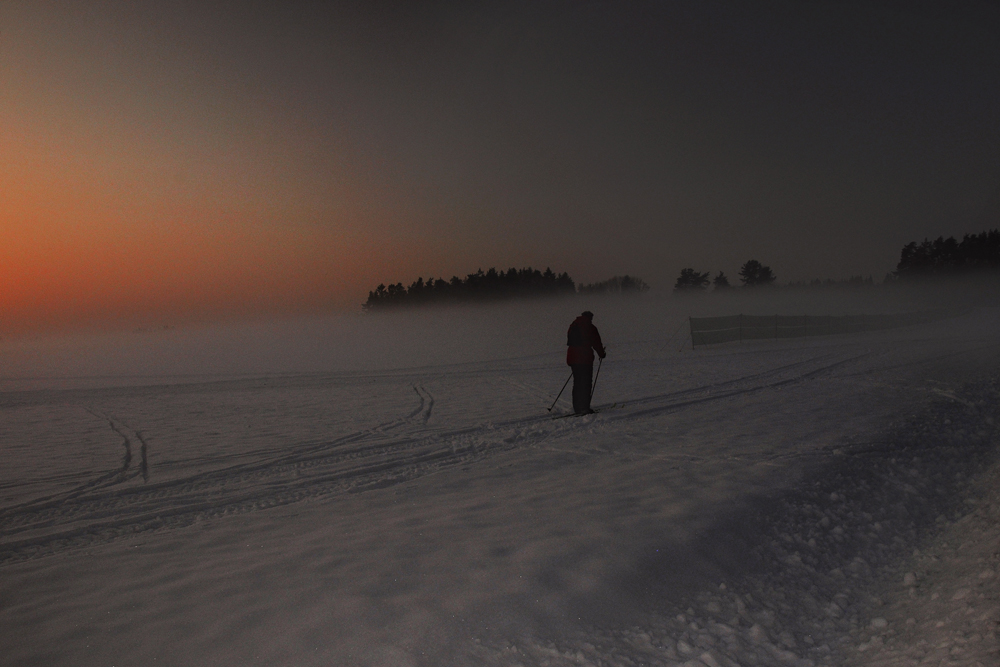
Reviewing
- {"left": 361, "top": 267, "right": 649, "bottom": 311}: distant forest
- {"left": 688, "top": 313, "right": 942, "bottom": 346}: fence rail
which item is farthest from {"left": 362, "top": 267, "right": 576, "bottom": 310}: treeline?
{"left": 688, "top": 313, "right": 942, "bottom": 346}: fence rail

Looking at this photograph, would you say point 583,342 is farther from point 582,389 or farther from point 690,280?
point 690,280

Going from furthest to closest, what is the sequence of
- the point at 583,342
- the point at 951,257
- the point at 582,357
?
the point at 951,257 → the point at 583,342 → the point at 582,357

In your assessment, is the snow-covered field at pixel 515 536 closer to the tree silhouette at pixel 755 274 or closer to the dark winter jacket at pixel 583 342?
the dark winter jacket at pixel 583 342

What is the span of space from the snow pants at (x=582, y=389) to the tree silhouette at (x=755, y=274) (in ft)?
416

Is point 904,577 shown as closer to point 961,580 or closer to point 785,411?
point 961,580

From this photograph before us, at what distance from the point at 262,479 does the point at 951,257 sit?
482 feet

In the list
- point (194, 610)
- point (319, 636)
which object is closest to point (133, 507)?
point (194, 610)

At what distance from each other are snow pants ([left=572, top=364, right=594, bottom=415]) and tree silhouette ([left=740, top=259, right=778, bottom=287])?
4992 inches

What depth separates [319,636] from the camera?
376 cm

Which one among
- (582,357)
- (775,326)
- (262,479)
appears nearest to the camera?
(262,479)

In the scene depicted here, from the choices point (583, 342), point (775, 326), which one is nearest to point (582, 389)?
point (583, 342)

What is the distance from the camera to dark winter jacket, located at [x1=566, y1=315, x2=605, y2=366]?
11992mm

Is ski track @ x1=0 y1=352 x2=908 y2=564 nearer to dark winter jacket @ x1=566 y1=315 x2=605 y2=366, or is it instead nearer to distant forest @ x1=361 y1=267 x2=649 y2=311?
dark winter jacket @ x1=566 y1=315 x2=605 y2=366

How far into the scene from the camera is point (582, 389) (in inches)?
468
